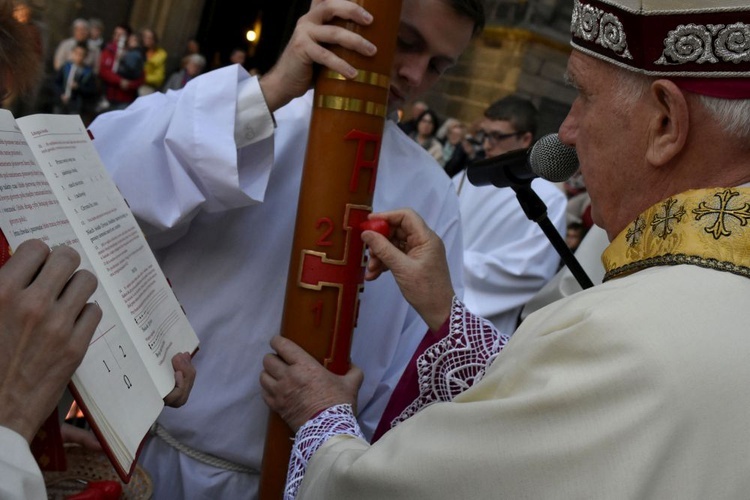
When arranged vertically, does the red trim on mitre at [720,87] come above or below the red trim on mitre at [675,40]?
below

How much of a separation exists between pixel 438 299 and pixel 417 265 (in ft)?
0.30

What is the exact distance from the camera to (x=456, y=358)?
74.1 inches

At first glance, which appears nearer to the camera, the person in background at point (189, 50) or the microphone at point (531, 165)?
the microphone at point (531, 165)

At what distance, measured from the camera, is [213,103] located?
Result: 197 centimetres

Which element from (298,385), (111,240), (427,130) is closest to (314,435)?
(298,385)

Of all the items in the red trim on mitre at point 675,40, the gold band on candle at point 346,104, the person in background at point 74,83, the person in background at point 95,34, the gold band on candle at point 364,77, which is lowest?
the person in background at point 74,83

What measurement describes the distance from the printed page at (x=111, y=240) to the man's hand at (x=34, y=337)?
0.23 metres

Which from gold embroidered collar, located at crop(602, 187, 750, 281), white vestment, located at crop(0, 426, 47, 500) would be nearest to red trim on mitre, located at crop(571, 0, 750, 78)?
gold embroidered collar, located at crop(602, 187, 750, 281)

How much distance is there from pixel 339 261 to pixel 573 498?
86 cm

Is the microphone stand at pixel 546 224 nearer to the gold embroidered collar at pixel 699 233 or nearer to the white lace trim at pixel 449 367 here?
the white lace trim at pixel 449 367

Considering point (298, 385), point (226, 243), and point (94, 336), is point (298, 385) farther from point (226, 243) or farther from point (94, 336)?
point (94, 336)

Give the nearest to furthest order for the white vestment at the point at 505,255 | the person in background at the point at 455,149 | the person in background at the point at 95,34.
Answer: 1. the white vestment at the point at 505,255
2. the person in background at the point at 455,149
3. the person in background at the point at 95,34

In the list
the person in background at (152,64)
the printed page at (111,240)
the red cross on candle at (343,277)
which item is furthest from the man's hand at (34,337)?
the person in background at (152,64)

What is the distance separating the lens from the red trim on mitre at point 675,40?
4.24 feet
